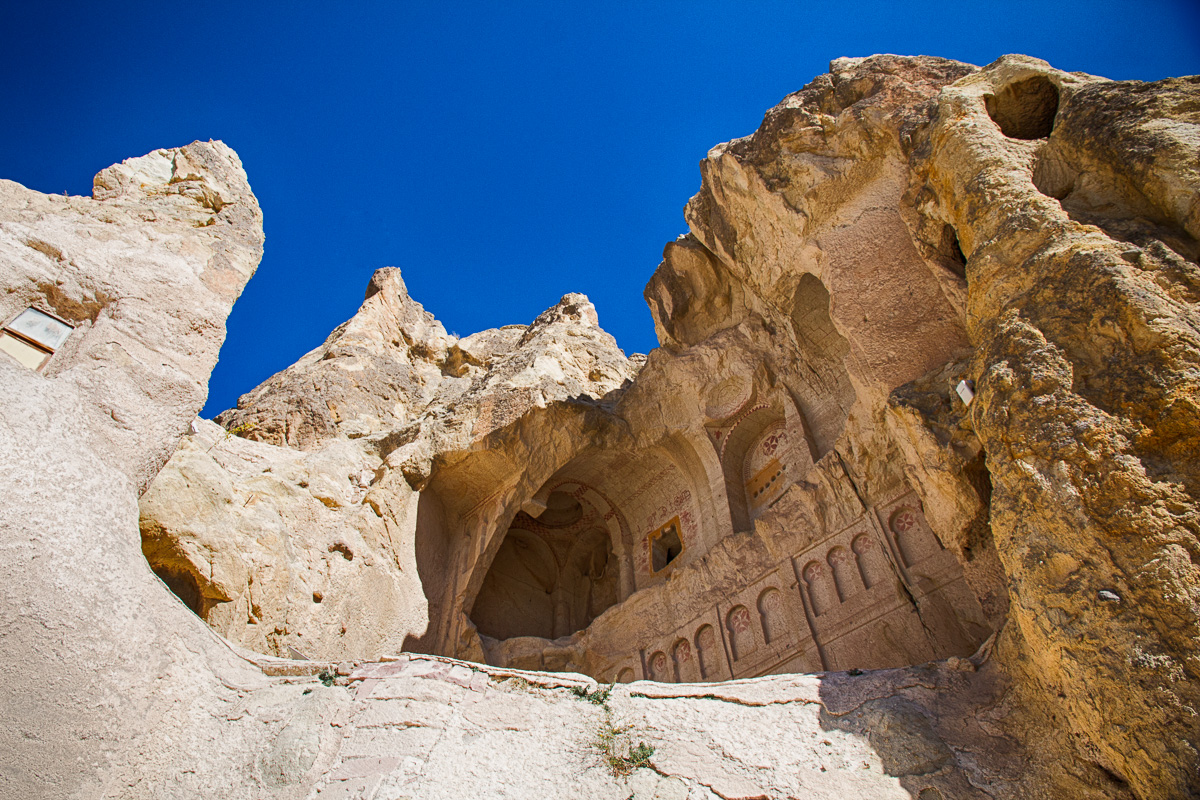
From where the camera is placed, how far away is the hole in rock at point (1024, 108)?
7.80 meters

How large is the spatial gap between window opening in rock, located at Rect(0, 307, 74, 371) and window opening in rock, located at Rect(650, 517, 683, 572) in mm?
9674

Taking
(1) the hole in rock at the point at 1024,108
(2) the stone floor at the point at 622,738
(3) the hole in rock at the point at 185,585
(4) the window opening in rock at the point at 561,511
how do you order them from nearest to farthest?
(2) the stone floor at the point at 622,738, (1) the hole in rock at the point at 1024,108, (3) the hole in rock at the point at 185,585, (4) the window opening in rock at the point at 561,511

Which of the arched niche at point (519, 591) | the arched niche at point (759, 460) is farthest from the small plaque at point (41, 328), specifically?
the arched niche at point (759, 460)

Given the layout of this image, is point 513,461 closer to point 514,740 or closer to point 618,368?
point 618,368

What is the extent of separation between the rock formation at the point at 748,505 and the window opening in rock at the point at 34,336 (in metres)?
0.08

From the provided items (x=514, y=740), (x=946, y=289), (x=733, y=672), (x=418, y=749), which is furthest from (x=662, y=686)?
(x=946, y=289)

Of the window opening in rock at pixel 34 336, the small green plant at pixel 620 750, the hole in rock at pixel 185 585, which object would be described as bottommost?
the small green plant at pixel 620 750

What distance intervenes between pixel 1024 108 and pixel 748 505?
722 centimetres

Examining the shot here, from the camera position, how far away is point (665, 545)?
1405 cm

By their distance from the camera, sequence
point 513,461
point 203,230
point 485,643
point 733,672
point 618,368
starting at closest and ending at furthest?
point 203,230, point 733,672, point 485,643, point 513,461, point 618,368

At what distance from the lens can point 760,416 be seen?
13266 millimetres

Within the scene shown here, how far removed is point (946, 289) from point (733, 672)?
5.80m

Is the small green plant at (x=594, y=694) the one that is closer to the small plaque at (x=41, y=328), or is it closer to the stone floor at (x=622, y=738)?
the stone floor at (x=622, y=738)

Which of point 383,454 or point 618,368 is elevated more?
point 618,368
